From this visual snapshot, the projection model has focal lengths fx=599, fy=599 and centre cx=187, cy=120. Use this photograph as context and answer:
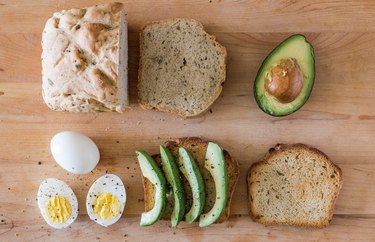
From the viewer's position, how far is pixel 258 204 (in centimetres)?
287

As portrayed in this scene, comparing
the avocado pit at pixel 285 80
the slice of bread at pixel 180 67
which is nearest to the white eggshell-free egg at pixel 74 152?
the slice of bread at pixel 180 67

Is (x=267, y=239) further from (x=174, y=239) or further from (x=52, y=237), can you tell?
(x=52, y=237)

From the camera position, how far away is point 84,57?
8.52 ft

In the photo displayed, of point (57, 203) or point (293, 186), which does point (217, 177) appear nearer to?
point (293, 186)

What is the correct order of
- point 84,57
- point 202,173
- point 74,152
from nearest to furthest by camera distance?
point 84,57, point 74,152, point 202,173

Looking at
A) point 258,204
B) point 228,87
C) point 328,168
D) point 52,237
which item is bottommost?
point 52,237

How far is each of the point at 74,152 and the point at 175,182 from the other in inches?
18.9

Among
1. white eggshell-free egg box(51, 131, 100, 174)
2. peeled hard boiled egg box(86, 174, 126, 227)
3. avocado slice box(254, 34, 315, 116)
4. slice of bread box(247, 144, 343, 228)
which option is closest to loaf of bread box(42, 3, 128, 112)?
white eggshell-free egg box(51, 131, 100, 174)

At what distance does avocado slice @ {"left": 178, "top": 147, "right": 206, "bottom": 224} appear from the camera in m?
2.74

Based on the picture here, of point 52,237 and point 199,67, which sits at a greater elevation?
point 199,67

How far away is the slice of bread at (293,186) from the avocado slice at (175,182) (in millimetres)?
340

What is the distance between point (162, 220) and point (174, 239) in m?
0.11

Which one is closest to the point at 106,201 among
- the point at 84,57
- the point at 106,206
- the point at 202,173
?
the point at 106,206

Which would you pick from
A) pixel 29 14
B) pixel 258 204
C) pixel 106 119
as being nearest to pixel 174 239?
pixel 258 204
